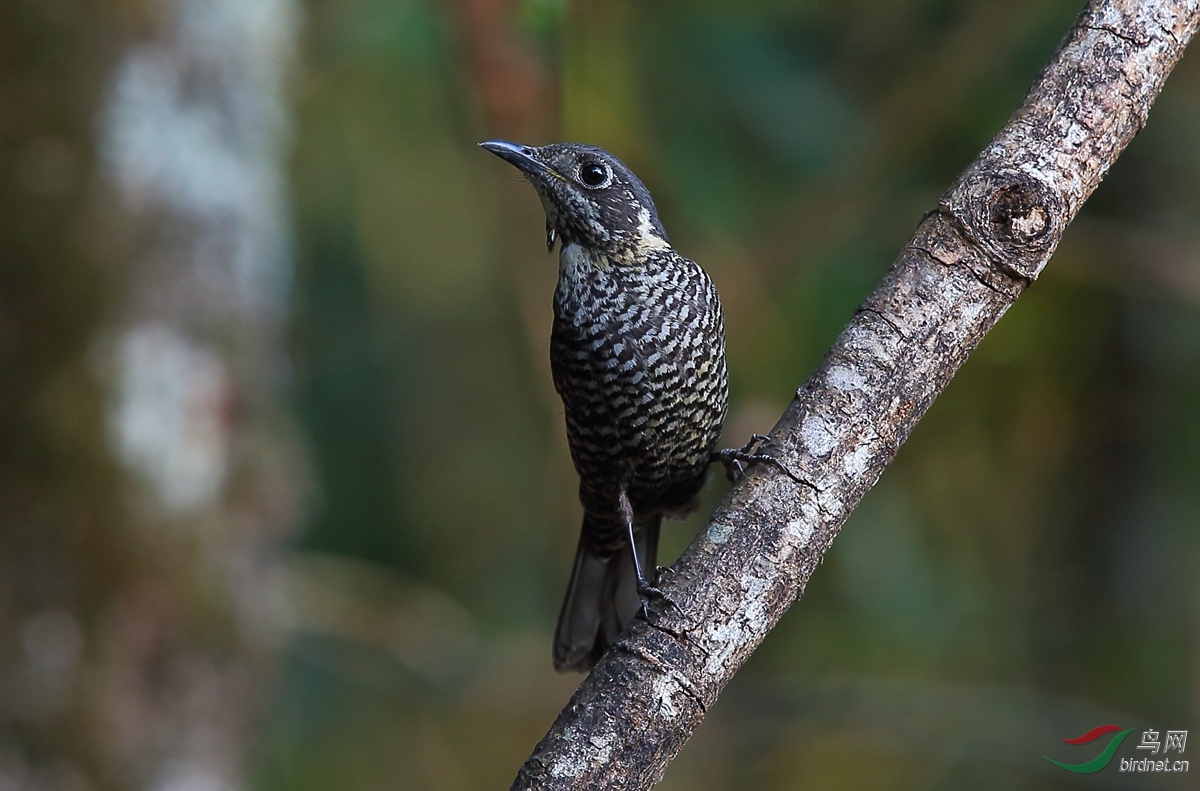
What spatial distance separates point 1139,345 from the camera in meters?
5.21

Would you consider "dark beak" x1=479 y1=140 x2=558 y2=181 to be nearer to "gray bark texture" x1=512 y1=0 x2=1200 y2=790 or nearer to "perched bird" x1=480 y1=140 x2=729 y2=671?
"perched bird" x1=480 y1=140 x2=729 y2=671

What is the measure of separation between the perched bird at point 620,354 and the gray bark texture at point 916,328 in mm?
1026

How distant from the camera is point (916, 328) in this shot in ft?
7.66

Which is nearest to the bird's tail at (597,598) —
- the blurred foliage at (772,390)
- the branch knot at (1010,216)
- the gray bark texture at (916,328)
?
the blurred foliage at (772,390)

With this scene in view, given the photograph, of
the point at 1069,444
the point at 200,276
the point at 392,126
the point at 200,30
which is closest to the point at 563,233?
the point at 200,276

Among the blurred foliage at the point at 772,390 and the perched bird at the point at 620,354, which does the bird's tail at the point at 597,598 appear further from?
the blurred foliage at the point at 772,390

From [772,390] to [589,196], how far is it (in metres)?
1.51

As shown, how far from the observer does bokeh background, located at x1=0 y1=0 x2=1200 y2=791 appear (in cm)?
393

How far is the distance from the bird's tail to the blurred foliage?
2.02 feet

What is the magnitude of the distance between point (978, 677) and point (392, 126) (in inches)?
152

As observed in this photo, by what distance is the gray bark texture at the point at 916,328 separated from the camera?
222 centimetres

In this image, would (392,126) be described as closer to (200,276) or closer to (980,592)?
(200,276)

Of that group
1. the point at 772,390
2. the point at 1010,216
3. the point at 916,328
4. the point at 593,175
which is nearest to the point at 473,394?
the point at 772,390

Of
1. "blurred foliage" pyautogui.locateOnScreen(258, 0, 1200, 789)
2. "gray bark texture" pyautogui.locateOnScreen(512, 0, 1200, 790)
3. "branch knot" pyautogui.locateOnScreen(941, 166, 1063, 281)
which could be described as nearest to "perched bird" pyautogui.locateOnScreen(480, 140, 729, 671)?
"blurred foliage" pyautogui.locateOnScreen(258, 0, 1200, 789)
